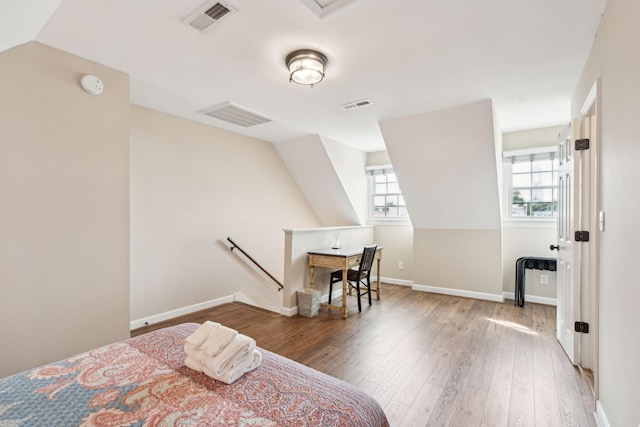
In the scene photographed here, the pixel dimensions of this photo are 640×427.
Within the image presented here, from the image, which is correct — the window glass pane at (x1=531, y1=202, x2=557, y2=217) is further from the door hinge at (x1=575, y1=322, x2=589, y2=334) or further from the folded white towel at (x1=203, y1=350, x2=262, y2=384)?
the folded white towel at (x1=203, y1=350, x2=262, y2=384)

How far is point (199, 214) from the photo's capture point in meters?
3.99

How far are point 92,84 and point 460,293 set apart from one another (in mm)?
5224

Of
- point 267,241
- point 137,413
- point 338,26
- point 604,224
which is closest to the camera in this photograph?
point 137,413

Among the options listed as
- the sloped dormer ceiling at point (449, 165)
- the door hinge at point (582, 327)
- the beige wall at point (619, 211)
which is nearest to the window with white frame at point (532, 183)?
the sloped dormer ceiling at point (449, 165)

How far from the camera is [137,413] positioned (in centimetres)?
102

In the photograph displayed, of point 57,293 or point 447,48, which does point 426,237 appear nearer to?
point 447,48

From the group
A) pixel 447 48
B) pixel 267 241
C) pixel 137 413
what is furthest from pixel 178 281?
pixel 447 48

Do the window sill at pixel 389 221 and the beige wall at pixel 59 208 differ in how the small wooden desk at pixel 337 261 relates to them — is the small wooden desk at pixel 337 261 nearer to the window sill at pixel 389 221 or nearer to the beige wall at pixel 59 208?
the window sill at pixel 389 221

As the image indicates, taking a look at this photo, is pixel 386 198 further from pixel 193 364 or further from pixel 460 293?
pixel 193 364

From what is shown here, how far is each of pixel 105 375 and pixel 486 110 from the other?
394cm

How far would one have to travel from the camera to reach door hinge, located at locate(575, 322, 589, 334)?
2402mm

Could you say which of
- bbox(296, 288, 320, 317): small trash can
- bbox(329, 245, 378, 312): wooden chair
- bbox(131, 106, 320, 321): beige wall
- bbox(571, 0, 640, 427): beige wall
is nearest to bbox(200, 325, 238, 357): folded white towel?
bbox(571, 0, 640, 427): beige wall

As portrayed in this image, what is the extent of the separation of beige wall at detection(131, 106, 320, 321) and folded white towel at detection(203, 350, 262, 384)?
8.69 feet

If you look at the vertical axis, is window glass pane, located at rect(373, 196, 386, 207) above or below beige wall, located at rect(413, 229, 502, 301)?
above
